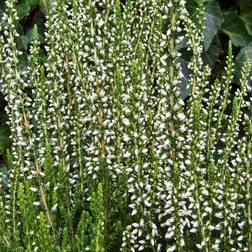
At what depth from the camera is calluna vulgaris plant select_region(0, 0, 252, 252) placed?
1.76m

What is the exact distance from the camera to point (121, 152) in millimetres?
2035

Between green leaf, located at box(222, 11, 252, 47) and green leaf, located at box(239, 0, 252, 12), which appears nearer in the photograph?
green leaf, located at box(222, 11, 252, 47)

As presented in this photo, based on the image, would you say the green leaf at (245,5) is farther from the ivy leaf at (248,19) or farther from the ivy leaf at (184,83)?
the ivy leaf at (184,83)

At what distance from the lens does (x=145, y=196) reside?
183cm

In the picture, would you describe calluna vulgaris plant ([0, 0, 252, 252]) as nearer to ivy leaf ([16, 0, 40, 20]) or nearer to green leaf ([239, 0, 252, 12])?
ivy leaf ([16, 0, 40, 20])

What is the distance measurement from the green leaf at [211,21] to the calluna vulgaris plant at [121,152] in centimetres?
70

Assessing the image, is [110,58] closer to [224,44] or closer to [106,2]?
[106,2]

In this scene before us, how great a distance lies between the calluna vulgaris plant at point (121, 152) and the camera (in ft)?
5.79

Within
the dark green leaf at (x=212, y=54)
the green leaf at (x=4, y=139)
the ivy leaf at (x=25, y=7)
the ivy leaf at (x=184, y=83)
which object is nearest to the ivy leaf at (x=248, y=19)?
the dark green leaf at (x=212, y=54)

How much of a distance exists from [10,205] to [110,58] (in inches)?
25.6

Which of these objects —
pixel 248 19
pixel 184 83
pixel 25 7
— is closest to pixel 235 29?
Result: pixel 248 19

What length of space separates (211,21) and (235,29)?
0.83 feet

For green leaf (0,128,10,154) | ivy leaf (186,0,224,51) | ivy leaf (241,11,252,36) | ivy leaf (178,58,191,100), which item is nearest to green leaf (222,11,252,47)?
ivy leaf (241,11,252,36)

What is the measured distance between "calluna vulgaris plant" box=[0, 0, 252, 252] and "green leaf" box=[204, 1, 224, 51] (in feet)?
2.31
